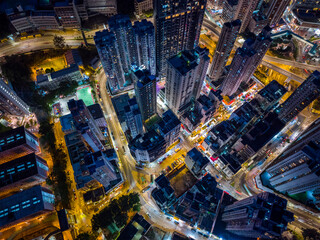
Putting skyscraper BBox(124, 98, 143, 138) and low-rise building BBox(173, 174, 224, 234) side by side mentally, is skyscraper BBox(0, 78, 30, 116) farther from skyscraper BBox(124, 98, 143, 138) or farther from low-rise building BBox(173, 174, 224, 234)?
low-rise building BBox(173, 174, 224, 234)

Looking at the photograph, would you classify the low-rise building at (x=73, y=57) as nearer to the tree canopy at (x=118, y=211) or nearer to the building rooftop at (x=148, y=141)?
the building rooftop at (x=148, y=141)

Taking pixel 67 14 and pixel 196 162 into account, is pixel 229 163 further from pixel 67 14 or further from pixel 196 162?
pixel 67 14

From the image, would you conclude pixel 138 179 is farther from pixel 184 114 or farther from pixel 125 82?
pixel 125 82

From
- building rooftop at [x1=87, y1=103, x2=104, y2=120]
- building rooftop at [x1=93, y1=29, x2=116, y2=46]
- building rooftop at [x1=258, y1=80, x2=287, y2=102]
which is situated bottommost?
building rooftop at [x1=258, y1=80, x2=287, y2=102]

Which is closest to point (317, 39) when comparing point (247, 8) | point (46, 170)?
point (247, 8)

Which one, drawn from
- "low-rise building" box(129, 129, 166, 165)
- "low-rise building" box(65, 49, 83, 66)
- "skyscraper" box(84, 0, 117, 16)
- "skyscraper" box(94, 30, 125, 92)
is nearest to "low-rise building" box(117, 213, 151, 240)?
"low-rise building" box(129, 129, 166, 165)

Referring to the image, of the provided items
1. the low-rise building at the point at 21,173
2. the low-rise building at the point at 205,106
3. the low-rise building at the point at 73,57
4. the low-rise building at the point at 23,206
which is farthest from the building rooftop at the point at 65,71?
the low-rise building at the point at 205,106
